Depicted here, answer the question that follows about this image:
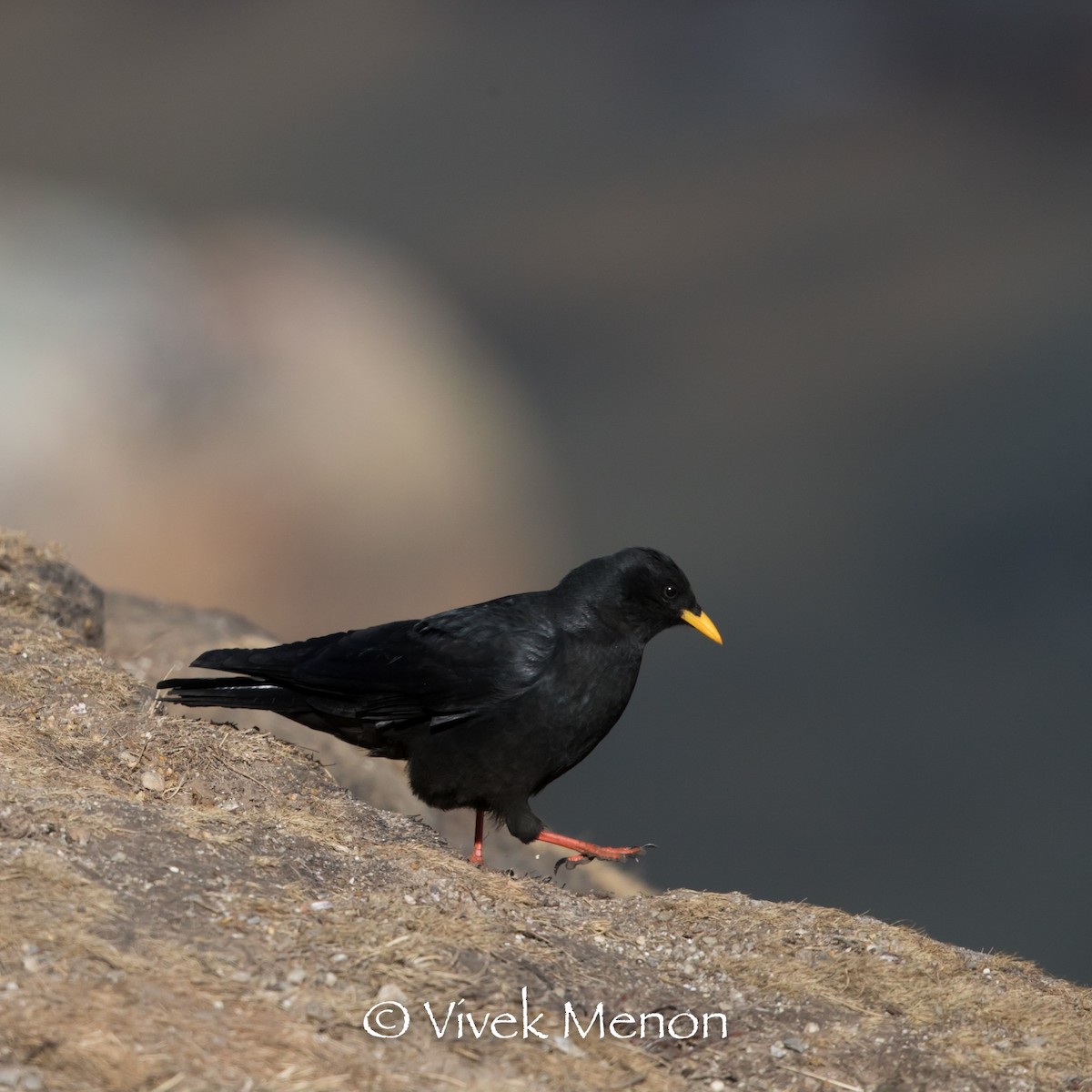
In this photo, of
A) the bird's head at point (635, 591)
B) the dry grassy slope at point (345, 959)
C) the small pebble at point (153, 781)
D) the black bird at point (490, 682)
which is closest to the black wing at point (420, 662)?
the black bird at point (490, 682)

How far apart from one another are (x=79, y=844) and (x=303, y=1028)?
130cm

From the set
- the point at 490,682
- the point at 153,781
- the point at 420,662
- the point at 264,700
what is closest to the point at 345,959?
the point at 153,781

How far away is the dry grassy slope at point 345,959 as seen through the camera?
372cm

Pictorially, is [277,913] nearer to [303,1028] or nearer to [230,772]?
[303,1028]

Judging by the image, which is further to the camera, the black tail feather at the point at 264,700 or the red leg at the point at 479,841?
the black tail feather at the point at 264,700

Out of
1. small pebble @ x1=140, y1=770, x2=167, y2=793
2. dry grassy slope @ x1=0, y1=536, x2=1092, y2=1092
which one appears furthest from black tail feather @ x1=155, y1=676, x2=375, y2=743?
small pebble @ x1=140, y1=770, x2=167, y2=793

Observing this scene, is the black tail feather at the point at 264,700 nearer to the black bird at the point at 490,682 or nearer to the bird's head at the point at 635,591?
the black bird at the point at 490,682

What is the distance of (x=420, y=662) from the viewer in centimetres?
676

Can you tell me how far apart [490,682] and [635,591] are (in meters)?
0.92

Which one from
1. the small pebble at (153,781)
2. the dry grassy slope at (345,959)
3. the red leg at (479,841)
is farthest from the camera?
the red leg at (479,841)

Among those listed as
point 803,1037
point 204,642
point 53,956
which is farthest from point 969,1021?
point 204,642

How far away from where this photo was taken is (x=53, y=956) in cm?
390

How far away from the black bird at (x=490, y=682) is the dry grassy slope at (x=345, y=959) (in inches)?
17.5

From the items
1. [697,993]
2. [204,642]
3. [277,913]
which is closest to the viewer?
[277,913]
